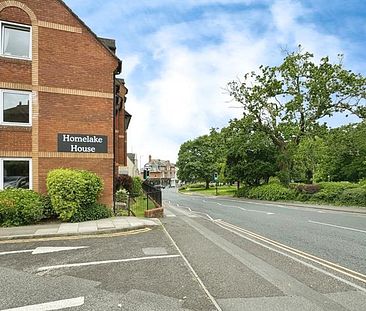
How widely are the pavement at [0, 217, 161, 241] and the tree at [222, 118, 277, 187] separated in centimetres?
2732

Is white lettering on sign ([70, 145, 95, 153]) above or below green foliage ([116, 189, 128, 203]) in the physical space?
above

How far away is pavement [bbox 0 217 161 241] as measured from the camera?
1009cm

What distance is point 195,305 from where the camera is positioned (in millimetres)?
4738

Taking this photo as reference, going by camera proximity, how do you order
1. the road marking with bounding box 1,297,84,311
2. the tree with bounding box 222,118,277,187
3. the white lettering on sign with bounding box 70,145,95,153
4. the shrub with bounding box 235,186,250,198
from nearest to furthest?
the road marking with bounding box 1,297,84,311
the white lettering on sign with bounding box 70,145,95,153
the tree with bounding box 222,118,277,187
the shrub with bounding box 235,186,250,198

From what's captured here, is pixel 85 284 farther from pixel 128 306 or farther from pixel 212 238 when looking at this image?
pixel 212 238

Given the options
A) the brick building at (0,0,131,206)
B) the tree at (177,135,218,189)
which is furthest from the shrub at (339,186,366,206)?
the tree at (177,135,218,189)

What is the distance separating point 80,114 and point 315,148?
28.3 metres

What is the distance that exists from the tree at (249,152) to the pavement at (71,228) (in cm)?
2732

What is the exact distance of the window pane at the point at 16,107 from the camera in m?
13.3

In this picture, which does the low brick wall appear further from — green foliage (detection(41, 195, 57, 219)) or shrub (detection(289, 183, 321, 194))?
shrub (detection(289, 183, 321, 194))

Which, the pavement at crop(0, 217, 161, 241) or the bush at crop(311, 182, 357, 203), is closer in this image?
the pavement at crop(0, 217, 161, 241)

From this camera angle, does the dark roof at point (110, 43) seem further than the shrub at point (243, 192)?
No

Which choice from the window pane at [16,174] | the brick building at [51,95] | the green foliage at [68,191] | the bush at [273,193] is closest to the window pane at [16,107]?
the brick building at [51,95]

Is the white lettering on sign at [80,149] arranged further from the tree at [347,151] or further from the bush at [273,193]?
the tree at [347,151]
